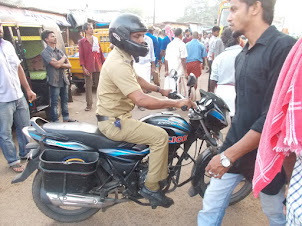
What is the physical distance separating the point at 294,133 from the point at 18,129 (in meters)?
3.74

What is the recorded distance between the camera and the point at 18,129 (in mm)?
3672

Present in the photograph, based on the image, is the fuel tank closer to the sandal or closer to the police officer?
the police officer

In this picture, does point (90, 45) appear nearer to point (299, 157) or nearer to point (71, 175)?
point (71, 175)

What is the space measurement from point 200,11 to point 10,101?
69745mm

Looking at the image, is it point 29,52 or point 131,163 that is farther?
point 29,52

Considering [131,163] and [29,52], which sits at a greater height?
[29,52]

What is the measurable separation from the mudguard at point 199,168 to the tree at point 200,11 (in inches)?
2583

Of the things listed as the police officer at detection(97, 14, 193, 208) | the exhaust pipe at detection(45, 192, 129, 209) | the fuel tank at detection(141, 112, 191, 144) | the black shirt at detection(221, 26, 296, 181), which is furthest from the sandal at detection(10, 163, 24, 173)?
the black shirt at detection(221, 26, 296, 181)

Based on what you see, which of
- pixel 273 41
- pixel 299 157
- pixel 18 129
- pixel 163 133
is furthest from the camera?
pixel 18 129

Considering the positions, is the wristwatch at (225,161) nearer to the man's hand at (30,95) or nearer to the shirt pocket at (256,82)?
the shirt pocket at (256,82)

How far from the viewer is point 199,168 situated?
2533mm

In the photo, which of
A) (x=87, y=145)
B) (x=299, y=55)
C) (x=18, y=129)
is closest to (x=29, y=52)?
(x=18, y=129)

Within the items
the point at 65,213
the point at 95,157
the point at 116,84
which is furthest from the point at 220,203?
the point at 65,213

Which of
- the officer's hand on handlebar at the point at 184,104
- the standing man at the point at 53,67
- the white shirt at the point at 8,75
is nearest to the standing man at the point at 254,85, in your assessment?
the officer's hand on handlebar at the point at 184,104
